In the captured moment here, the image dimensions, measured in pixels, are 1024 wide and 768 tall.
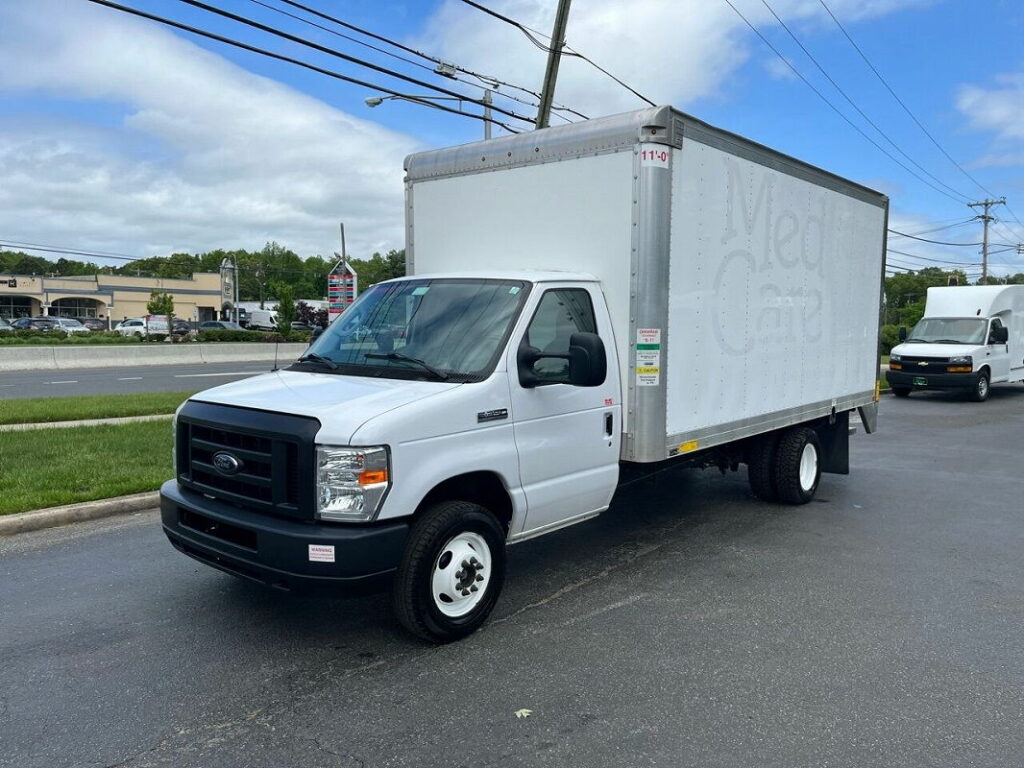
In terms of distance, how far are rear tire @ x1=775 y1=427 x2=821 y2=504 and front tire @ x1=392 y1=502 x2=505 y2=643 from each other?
4.21 metres

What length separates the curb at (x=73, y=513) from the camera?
6.54m

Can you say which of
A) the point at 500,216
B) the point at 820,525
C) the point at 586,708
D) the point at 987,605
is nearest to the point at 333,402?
the point at 586,708

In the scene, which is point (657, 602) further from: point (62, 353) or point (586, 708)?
point (62, 353)

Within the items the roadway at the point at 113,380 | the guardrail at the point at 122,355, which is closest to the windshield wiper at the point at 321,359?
the roadway at the point at 113,380

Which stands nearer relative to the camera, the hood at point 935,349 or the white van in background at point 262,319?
the hood at point 935,349

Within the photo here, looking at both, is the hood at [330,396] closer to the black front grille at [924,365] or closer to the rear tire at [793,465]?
the rear tire at [793,465]

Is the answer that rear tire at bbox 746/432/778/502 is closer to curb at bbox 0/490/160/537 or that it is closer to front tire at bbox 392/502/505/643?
front tire at bbox 392/502/505/643

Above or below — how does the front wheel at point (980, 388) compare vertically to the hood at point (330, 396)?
below

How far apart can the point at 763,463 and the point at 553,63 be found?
9.91 metres

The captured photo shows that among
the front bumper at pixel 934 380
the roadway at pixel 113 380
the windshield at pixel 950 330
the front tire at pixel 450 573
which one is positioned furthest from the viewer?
the windshield at pixel 950 330

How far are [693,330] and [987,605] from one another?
266cm

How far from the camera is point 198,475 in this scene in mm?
4582

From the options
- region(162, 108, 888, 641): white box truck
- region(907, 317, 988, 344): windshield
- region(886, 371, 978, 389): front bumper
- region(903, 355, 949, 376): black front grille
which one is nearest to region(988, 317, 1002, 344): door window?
region(907, 317, 988, 344): windshield

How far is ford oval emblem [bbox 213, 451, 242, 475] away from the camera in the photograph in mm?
4242
